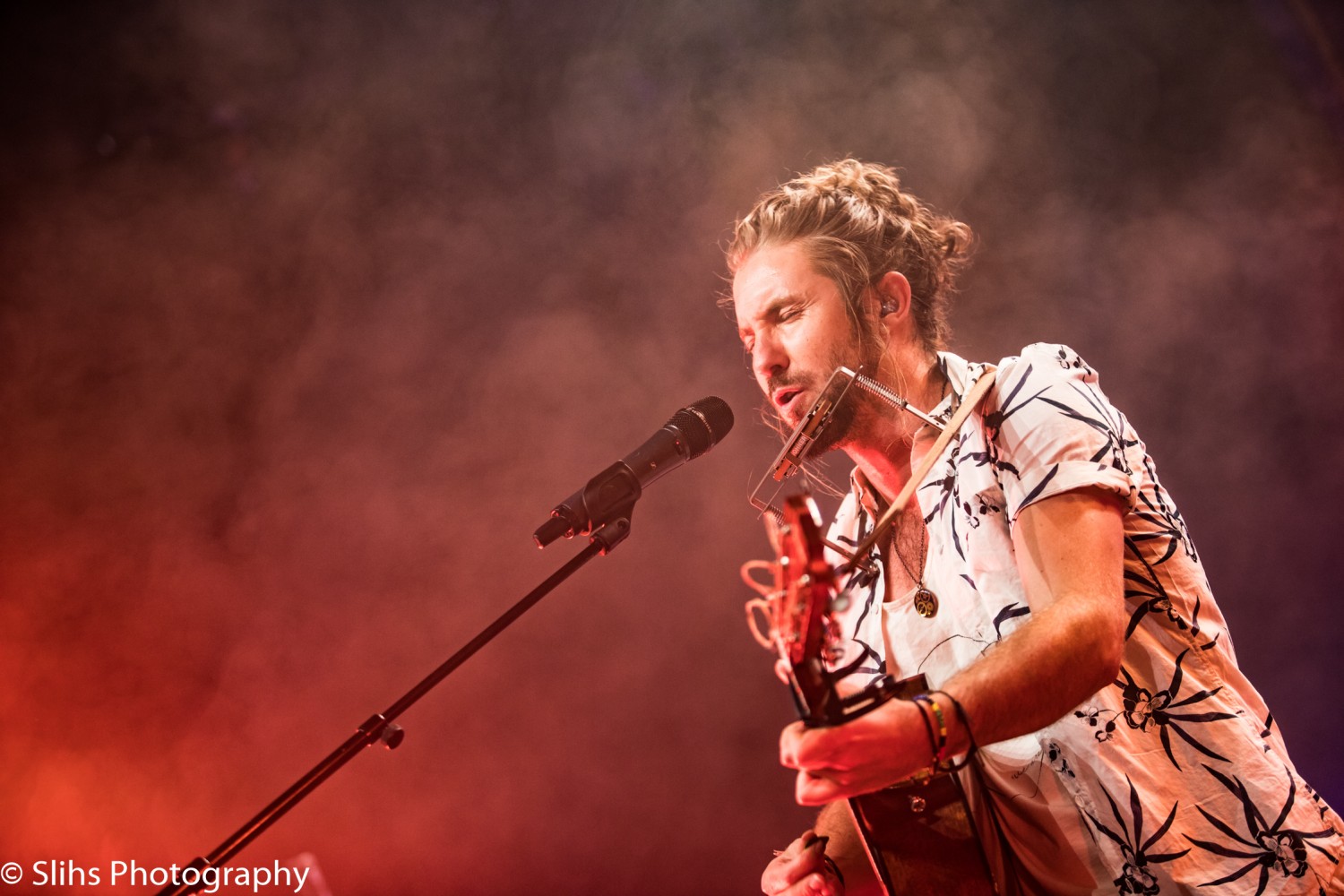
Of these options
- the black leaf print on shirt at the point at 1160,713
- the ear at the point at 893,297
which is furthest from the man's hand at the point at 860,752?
the ear at the point at 893,297

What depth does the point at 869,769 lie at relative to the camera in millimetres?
1135

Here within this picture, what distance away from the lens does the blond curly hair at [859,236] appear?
2.57 meters

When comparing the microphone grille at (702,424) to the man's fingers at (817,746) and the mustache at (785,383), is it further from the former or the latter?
the man's fingers at (817,746)

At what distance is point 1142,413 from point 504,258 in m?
2.96

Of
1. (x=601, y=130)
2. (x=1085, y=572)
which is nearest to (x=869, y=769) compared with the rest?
(x=1085, y=572)

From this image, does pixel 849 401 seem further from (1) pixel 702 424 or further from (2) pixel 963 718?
(2) pixel 963 718

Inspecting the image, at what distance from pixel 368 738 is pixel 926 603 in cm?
131

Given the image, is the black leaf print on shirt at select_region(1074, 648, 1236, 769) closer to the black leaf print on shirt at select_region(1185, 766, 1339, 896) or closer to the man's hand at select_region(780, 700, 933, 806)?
the black leaf print on shirt at select_region(1185, 766, 1339, 896)

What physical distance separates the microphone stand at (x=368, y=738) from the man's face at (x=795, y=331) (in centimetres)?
62

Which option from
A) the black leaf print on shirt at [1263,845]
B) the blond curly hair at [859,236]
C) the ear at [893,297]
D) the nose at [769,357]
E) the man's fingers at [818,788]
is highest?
the blond curly hair at [859,236]

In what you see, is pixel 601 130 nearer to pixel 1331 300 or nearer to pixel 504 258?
pixel 504 258

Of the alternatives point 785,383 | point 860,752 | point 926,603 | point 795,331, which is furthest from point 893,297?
point 860,752

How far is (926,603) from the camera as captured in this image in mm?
2111

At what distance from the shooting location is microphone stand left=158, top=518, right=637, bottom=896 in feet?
5.43
